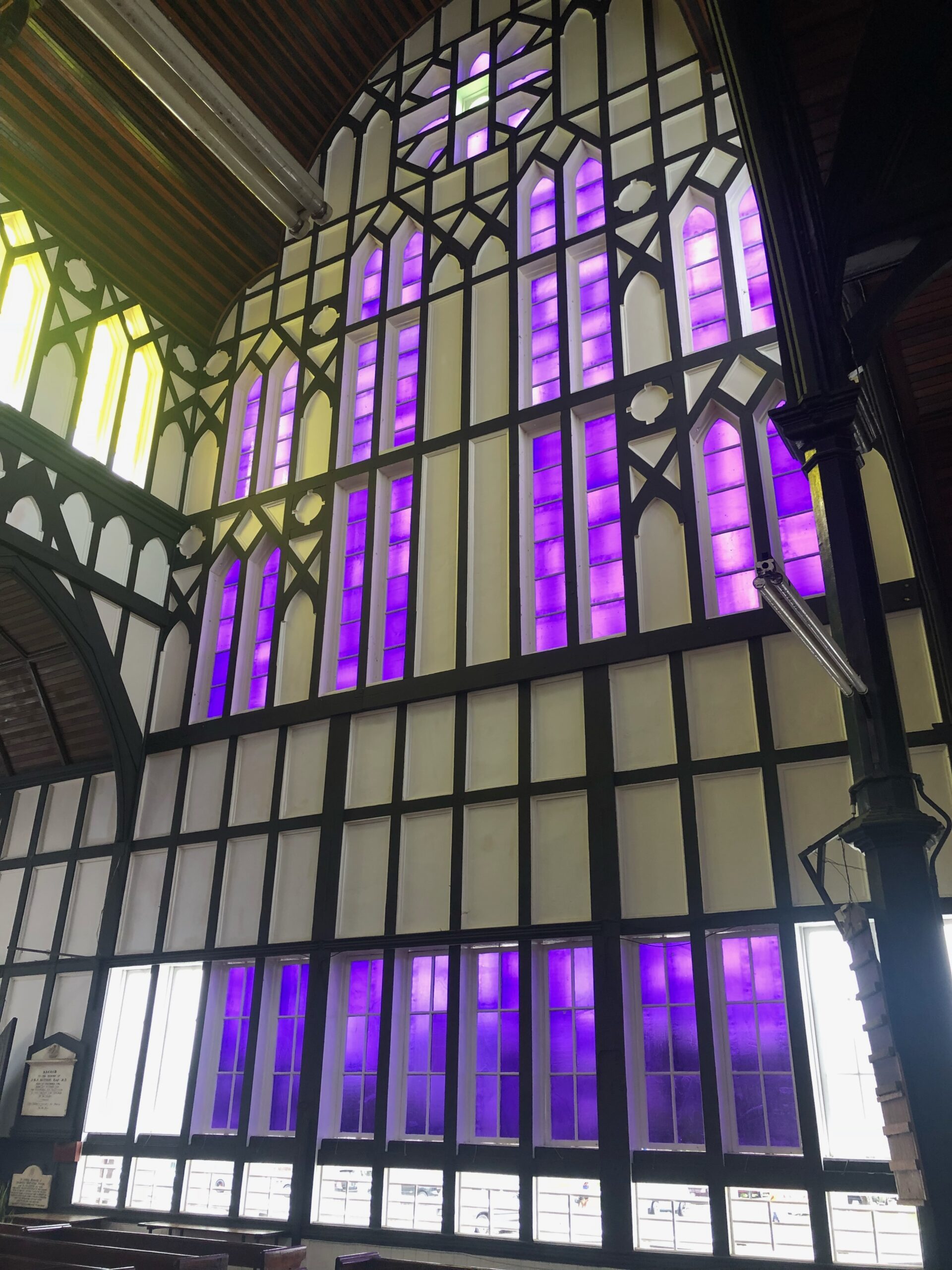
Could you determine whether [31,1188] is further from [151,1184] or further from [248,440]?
[248,440]

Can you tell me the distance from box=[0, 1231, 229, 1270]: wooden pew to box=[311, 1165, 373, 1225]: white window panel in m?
1.18

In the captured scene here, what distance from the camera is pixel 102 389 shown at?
11.1 meters

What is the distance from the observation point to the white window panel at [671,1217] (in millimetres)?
6117

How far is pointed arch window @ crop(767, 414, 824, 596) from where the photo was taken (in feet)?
23.5

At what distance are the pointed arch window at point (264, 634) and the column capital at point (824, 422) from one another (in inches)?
260

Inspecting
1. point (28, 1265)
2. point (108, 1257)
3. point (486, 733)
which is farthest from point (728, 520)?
point (28, 1265)

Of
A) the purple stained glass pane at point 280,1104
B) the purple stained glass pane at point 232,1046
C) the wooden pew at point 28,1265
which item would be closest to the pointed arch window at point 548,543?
the purple stained glass pane at point 232,1046

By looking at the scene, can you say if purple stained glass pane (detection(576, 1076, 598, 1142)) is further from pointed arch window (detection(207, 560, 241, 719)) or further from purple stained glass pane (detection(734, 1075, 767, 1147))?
pointed arch window (detection(207, 560, 241, 719))

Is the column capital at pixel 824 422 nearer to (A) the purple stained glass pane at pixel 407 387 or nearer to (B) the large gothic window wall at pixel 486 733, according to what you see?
(B) the large gothic window wall at pixel 486 733

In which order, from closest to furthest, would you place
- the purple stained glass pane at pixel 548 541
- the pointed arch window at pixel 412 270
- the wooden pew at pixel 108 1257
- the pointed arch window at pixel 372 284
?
the wooden pew at pixel 108 1257
the purple stained glass pane at pixel 548 541
the pointed arch window at pixel 412 270
the pointed arch window at pixel 372 284

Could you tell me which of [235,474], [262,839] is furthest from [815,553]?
[235,474]

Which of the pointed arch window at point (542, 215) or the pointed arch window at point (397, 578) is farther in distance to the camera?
the pointed arch window at point (542, 215)

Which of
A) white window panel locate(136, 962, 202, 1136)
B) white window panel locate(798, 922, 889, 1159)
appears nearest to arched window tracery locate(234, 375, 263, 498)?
white window panel locate(136, 962, 202, 1136)

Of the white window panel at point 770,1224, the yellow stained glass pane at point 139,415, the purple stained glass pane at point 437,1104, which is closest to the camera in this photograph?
the white window panel at point 770,1224
